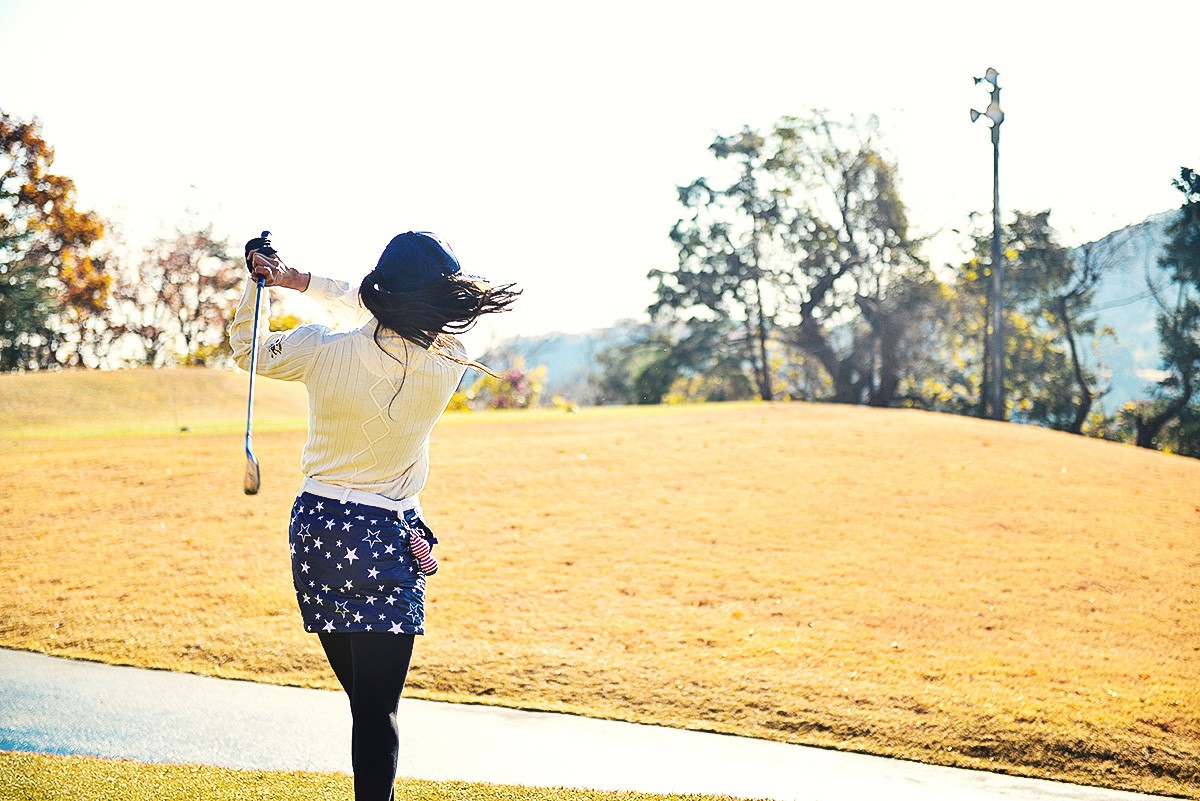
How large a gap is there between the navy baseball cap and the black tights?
97 cm

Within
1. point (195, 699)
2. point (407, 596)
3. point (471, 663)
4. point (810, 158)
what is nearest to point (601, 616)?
point (471, 663)

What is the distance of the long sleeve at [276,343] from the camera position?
284cm

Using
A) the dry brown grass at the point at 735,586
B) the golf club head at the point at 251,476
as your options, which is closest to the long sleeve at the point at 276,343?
the golf club head at the point at 251,476

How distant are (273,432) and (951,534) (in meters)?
10.7

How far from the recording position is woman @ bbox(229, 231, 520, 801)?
9.18ft

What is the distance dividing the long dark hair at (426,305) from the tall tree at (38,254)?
112ft

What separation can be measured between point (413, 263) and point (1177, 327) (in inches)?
1311

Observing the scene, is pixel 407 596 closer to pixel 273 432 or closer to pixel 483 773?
pixel 483 773

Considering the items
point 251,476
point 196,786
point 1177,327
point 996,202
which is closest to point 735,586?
point 196,786

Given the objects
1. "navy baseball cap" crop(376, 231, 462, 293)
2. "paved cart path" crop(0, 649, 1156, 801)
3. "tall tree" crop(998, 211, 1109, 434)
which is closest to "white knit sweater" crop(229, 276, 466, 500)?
"navy baseball cap" crop(376, 231, 462, 293)

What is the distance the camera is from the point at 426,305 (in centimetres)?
280

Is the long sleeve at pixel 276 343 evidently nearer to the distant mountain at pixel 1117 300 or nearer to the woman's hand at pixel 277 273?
the woman's hand at pixel 277 273

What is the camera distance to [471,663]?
689 cm

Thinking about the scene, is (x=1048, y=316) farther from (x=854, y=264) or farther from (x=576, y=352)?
(x=576, y=352)
